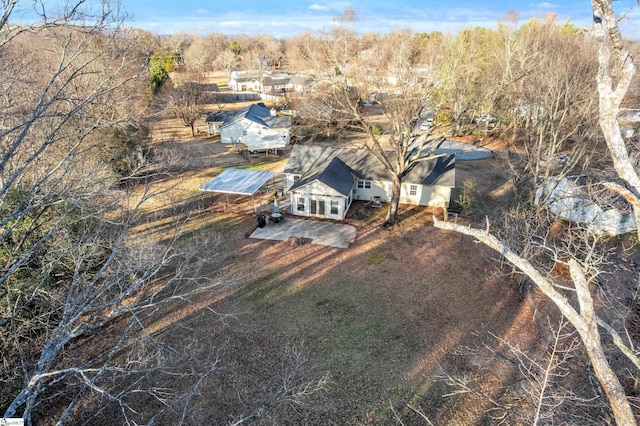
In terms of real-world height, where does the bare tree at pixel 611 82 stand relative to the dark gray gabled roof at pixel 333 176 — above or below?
above

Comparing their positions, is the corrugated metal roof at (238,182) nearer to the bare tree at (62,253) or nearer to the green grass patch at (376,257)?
the bare tree at (62,253)

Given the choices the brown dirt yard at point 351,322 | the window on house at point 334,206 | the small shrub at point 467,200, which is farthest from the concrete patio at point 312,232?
the small shrub at point 467,200

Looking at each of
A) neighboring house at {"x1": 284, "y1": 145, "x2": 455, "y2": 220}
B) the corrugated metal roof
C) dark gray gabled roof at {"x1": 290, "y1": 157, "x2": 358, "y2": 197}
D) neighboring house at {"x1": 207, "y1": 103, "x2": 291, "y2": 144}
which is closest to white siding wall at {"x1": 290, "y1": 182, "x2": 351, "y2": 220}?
neighboring house at {"x1": 284, "y1": 145, "x2": 455, "y2": 220}

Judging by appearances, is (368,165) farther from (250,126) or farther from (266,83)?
(266,83)

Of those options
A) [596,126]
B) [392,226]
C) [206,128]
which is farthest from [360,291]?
[206,128]

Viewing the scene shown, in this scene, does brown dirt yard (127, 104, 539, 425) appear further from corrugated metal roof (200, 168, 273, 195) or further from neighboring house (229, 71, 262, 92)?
neighboring house (229, 71, 262, 92)

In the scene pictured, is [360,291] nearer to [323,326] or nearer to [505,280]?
[323,326]

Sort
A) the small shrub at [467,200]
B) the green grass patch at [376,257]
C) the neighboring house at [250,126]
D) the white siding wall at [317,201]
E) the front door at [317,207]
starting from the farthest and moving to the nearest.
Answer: the neighboring house at [250,126] → the front door at [317,207] → the white siding wall at [317,201] → the small shrub at [467,200] → the green grass patch at [376,257]
